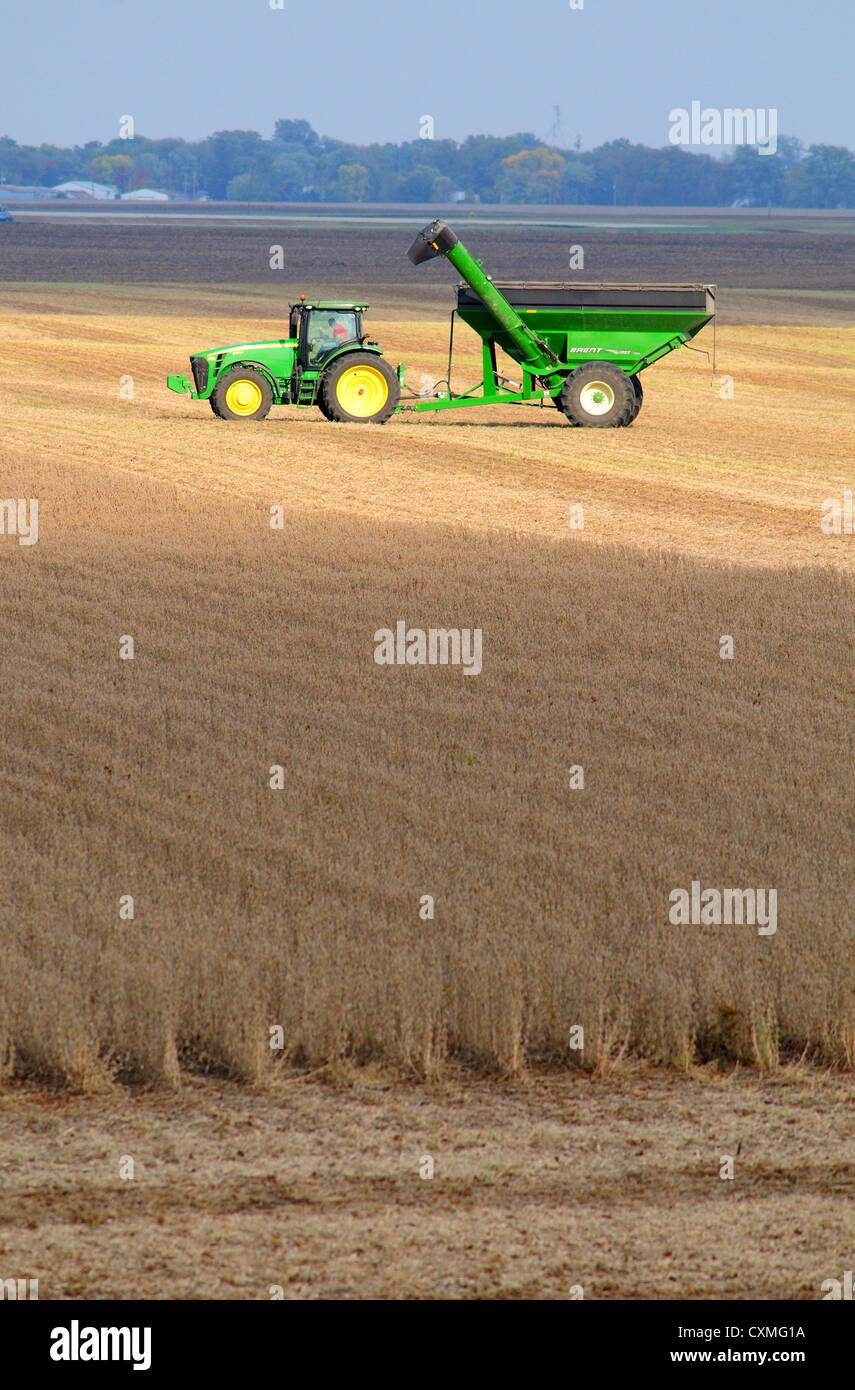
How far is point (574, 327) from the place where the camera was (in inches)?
963

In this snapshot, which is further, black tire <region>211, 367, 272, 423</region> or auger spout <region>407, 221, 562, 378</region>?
black tire <region>211, 367, 272, 423</region>

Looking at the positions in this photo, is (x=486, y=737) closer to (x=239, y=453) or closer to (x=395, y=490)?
(x=395, y=490)

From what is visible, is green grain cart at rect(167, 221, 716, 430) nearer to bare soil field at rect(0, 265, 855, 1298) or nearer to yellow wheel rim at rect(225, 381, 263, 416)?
yellow wheel rim at rect(225, 381, 263, 416)

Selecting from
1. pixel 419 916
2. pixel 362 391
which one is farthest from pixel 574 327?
pixel 419 916

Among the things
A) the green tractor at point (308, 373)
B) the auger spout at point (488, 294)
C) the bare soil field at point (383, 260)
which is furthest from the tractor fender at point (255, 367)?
the bare soil field at point (383, 260)

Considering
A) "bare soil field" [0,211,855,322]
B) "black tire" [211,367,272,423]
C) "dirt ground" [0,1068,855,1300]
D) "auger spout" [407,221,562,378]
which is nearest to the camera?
"dirt ground" [0,1068,855,1300]

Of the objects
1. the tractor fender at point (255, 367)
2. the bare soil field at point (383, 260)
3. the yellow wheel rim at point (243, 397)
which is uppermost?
the bare soil field at point (383, 260)

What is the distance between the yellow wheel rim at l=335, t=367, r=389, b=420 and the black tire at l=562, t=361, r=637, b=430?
120 inches

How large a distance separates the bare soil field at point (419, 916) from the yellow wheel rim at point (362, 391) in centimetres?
715

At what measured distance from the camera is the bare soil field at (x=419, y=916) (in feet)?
16.8

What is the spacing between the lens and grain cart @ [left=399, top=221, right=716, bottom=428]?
79.6 feet

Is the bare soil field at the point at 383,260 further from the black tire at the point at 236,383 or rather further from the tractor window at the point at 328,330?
the tractor window at the point at 328,330

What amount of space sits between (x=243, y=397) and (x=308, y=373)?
1.43 metres

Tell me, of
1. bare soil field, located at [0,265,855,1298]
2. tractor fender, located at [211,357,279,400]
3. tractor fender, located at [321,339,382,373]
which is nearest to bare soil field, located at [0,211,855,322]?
tractor fender, located at [211,357,279,400]
